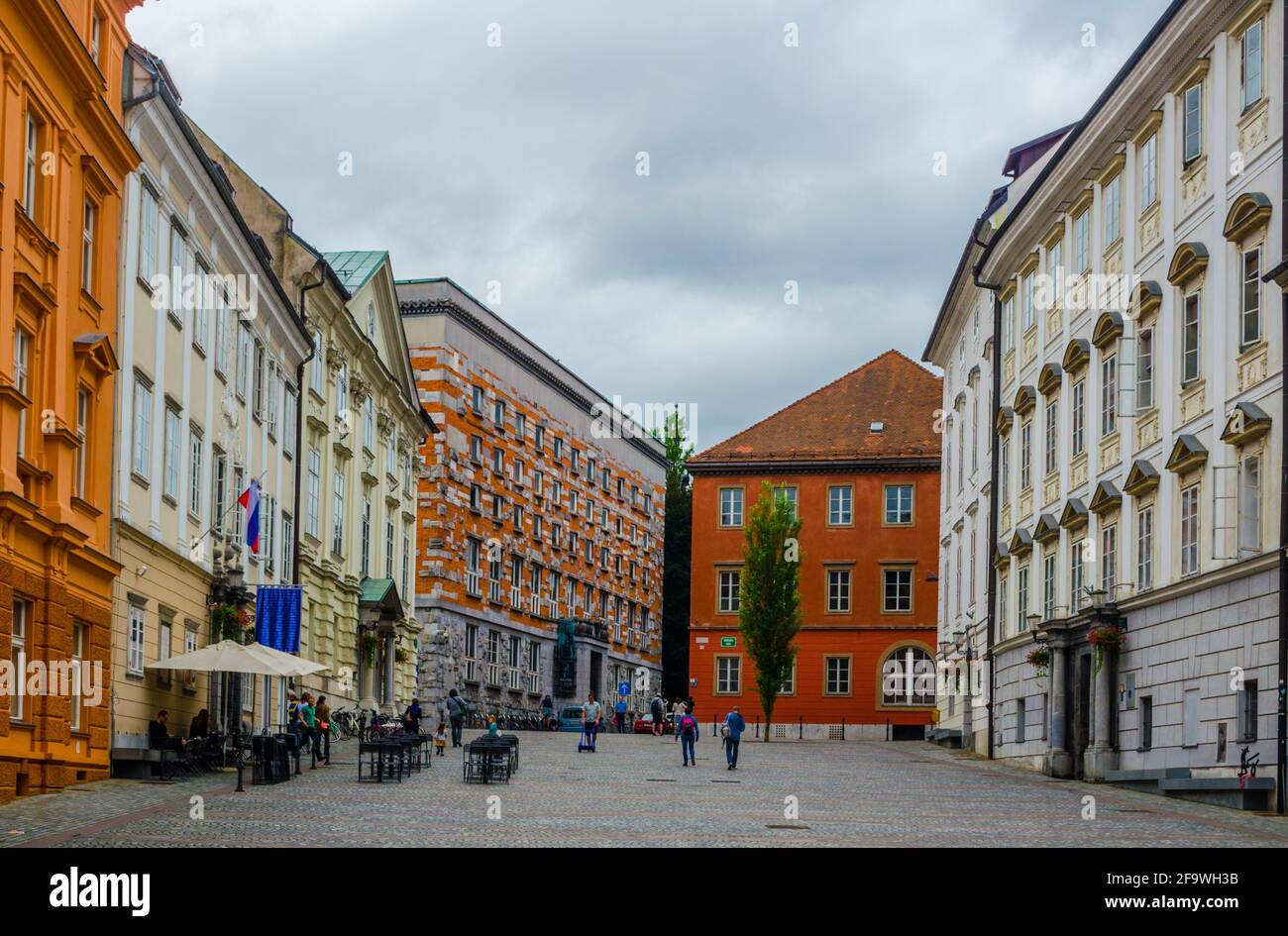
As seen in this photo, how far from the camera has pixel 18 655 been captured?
24.3 m

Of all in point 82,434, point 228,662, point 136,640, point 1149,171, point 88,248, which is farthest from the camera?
point 1149,171

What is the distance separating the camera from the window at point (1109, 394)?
35969 mm

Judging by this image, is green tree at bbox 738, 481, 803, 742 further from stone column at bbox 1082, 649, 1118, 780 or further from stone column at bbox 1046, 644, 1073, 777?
stone column at bbox 1082, 649, 1118, 780

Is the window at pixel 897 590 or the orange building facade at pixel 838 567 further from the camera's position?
the window at pixel 897 590

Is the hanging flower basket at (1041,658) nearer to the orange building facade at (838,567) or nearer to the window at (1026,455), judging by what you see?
the window at (1026,455)

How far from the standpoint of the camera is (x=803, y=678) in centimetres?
7631

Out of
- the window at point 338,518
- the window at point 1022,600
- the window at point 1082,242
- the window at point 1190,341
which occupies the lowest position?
the window at point 1022,600

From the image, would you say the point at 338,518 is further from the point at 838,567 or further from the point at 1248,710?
the point at 1248,710

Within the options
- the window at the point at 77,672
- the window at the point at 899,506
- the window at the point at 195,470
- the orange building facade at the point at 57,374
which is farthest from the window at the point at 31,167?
the window at the point at 899,506

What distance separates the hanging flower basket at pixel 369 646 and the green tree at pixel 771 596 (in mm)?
14749

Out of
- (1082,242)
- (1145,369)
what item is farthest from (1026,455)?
(1145,369)

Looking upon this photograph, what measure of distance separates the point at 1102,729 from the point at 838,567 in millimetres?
41796

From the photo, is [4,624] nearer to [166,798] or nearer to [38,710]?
[38,710]

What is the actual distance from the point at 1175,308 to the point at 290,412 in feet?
77.2
